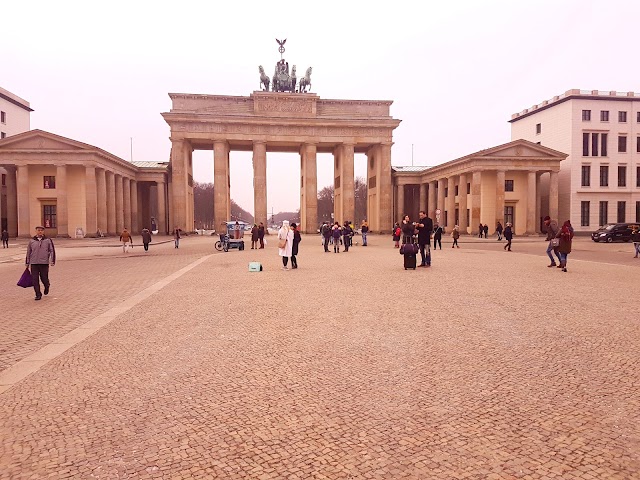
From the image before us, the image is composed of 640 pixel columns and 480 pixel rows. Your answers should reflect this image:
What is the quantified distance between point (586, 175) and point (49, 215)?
209 feet

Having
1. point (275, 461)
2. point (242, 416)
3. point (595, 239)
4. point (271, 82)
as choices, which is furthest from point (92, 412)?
point (271, 82)

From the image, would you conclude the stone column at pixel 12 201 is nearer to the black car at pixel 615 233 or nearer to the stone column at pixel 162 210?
the stone column at pixel 162 210

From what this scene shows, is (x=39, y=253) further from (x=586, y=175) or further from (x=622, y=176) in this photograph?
(x=622, y=176)

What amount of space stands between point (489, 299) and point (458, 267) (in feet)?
22.7

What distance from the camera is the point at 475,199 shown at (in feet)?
162

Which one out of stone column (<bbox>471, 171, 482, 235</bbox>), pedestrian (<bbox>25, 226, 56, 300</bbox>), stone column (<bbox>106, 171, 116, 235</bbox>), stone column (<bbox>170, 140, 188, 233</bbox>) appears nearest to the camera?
pedestrian (<bbox>25, 226, 56, 300</bbox>)

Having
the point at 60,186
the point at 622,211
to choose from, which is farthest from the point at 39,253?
the point at 622,211

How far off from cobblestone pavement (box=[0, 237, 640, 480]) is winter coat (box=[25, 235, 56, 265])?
1.98 m

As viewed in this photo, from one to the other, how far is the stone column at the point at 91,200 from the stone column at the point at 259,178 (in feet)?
58.9

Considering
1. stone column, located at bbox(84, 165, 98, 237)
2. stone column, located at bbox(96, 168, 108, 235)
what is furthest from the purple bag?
stone column, located at bbox(96, 168, 108, 235)

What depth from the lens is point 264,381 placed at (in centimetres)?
467

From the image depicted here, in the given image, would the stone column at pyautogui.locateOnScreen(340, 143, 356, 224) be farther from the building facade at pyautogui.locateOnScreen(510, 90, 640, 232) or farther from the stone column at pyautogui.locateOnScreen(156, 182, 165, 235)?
the building facade at pyautogui.locateOnScreen(510, 90, 640, 232)

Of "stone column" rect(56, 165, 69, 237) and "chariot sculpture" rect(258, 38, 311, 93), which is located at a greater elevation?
"chariot sculpture" rect(258, 38, 311, 93)

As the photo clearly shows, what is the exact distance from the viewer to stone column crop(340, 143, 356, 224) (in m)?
56.2
